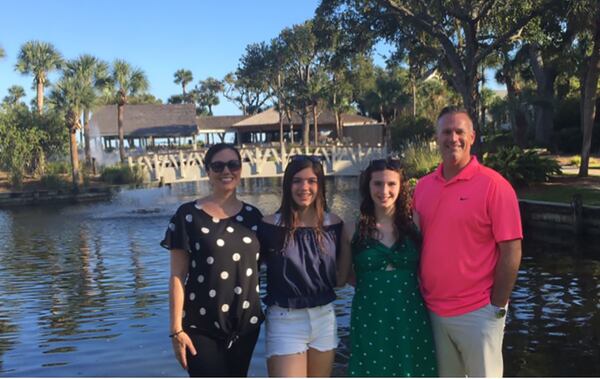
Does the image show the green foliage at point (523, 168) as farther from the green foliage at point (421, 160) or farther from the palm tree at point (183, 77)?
the palm tree at point (183, 77)

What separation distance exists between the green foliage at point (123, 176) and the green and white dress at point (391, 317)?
29678 mm

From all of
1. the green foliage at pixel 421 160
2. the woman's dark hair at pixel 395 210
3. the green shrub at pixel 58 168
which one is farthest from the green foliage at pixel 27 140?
the woman's dark hair at pixel 395 210

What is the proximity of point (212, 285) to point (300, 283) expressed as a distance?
45 centimetres

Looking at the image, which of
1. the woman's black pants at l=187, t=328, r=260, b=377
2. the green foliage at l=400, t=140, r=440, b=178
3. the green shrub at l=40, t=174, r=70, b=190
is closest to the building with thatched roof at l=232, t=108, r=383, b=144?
the green shrub at l=40, t=174, r=70, b=190

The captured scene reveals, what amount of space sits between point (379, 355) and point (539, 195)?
14.0m

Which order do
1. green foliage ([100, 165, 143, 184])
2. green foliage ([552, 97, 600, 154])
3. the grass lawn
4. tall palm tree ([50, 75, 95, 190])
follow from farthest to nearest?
tall palm tree ([50, 75, 95, 190])
green foliage ([100, 165, 143, 184])
green foliage ([552, 97, 600, 154])
the grass lawn

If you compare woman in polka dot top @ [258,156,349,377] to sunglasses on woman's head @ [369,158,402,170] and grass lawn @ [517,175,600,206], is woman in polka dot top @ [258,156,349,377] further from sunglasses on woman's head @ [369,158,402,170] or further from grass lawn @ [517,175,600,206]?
grass lawn @ [517,175,600,206]

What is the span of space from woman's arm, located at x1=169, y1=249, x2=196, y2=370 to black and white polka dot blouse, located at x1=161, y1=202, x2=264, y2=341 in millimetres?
40

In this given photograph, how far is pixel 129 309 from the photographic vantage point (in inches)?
339

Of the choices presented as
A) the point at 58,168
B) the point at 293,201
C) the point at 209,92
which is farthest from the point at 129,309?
the point at 209,92

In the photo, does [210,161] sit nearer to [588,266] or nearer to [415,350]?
[415,350]

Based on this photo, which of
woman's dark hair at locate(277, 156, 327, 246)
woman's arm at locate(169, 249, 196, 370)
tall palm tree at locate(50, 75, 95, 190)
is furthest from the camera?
tall palm tree at locate(50, 75, 95, 190)

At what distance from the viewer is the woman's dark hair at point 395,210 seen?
3113 millimetres

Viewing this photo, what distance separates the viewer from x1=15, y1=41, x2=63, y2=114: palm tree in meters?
44.7
